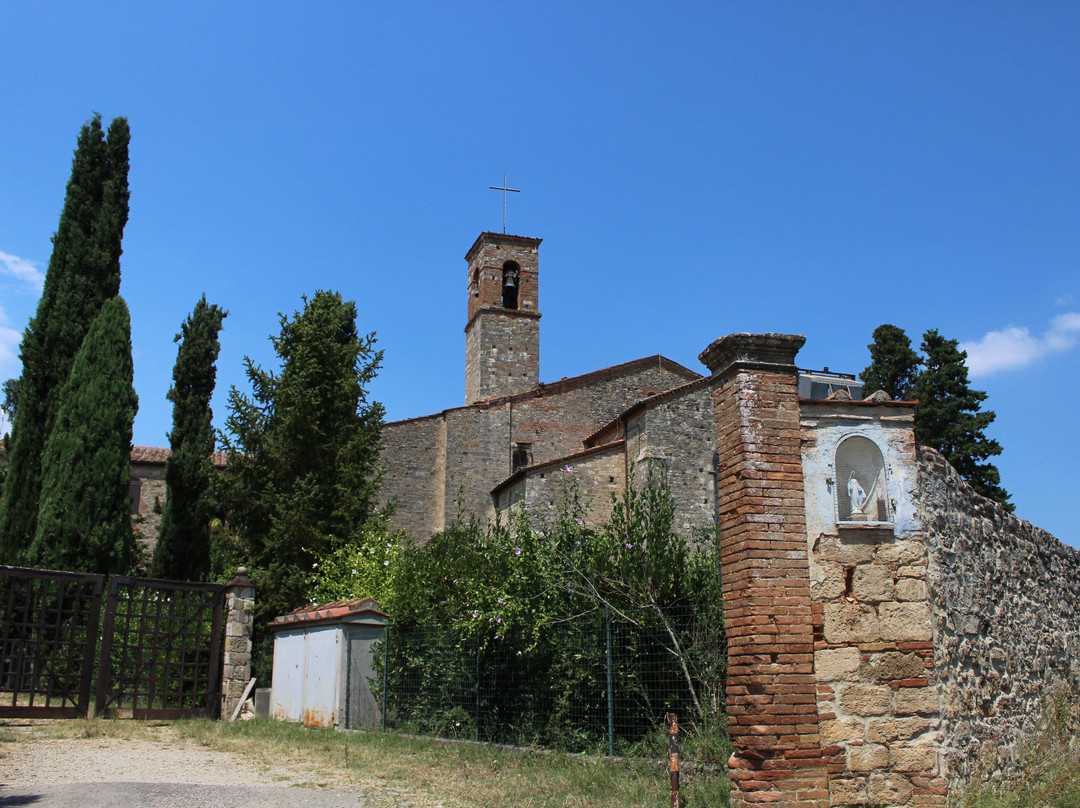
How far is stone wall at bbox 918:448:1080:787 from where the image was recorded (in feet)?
19.8

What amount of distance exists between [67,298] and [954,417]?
25.6 m

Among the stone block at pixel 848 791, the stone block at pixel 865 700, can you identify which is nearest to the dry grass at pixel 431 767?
the stone block at pixel 848 791

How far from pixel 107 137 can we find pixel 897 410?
1817cm

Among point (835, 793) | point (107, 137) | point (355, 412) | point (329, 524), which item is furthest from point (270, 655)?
point (835, 793)

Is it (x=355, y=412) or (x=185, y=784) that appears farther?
(x=355, y=412)

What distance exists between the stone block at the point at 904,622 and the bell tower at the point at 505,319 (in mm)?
20087

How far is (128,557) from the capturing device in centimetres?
1525

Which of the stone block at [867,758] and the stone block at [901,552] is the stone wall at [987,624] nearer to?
the stone block at [901,552]

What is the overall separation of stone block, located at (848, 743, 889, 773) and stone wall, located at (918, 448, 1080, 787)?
0.53 m

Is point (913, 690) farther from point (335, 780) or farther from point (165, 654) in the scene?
point (165, 654)

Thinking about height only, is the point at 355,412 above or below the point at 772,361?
above

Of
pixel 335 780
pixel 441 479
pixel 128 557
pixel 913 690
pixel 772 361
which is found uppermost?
pixel 441 479

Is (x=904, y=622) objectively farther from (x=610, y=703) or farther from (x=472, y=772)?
(x=472, y=772)

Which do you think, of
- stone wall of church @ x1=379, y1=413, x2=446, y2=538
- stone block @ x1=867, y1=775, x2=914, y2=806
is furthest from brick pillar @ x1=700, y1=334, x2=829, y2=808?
stone wall of church @ x1=379, y1=413, x2=446, y2=538
